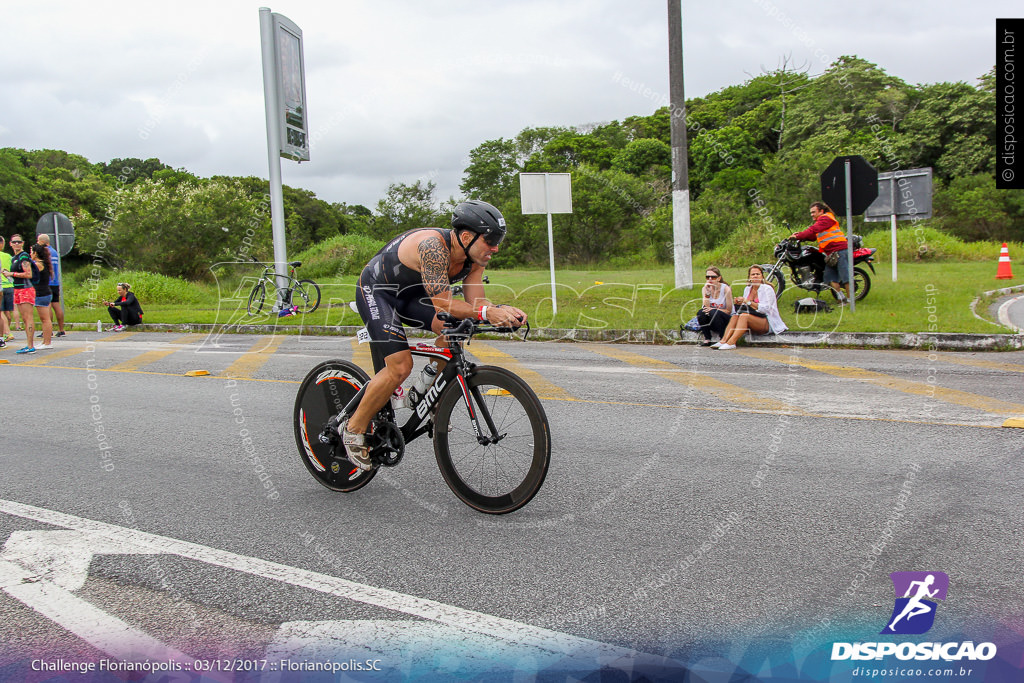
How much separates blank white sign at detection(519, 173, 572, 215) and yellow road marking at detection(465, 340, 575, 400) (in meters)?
2.96

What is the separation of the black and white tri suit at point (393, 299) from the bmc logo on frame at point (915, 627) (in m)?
2.53

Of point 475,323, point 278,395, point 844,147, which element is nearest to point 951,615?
A: point 475,323

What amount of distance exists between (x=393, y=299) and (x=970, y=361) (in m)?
7.96

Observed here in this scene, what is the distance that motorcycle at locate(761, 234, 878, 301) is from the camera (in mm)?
13062

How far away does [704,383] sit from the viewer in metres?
8.06

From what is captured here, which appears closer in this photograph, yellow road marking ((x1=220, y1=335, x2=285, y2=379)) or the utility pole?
yellow road marking ((x1=220, y1=335, x2=285, y2=379))

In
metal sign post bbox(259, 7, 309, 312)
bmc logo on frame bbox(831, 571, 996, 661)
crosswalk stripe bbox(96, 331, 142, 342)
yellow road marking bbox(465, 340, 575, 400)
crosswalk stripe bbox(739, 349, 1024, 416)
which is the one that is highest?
metal sign post bbox(259, 7, 309, 312)

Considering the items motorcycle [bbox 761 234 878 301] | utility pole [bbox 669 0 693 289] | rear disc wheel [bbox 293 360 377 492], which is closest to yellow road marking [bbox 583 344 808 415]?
rear disc wheel [bbox 293 360 377 492]

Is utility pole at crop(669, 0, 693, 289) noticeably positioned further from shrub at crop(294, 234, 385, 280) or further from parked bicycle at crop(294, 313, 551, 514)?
parked bicycle at crop(294, 313, 551, 514)

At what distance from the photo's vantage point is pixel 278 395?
8078mm

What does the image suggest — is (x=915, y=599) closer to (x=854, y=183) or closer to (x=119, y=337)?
(x=854, y=183)

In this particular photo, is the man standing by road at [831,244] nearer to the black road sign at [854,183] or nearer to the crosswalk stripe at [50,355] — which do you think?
the black road sign at [854,183]

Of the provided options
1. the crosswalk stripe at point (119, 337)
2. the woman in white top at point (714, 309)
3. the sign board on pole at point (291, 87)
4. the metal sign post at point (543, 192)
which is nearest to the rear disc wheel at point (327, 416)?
the woman in white top at point (714, 309)

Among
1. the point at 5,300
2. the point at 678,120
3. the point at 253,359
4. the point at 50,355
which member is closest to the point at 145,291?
the point at 5,300
